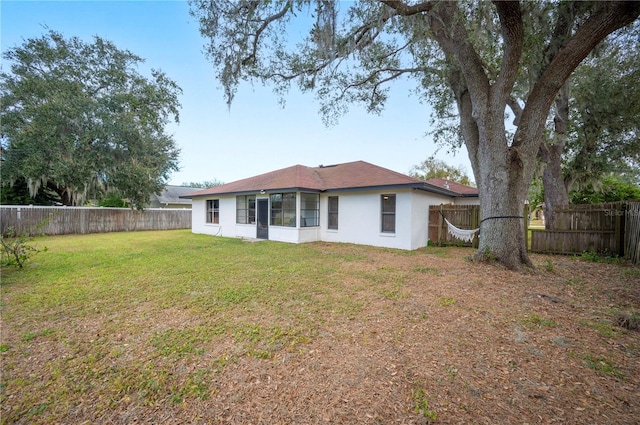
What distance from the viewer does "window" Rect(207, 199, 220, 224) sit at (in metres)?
14.9

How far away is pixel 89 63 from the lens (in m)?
14.9

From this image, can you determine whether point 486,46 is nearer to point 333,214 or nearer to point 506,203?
point 506,203

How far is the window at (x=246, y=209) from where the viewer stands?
13.0 metres

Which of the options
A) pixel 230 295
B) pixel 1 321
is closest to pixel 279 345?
pixel 230 295

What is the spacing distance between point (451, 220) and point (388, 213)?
96.8 inches

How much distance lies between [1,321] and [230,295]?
288 cm

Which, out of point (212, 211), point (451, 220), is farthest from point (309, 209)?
point (212, 211)

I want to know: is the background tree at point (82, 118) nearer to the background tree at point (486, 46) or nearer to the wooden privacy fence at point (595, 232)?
the background tree at point (486, 46)

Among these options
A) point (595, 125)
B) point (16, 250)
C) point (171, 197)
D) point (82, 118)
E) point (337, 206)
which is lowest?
point (16, 250)

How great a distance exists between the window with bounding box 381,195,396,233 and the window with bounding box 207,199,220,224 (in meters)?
9.51

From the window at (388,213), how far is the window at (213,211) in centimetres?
951

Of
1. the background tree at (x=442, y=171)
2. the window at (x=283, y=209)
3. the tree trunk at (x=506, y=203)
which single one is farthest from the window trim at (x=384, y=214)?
the background tree at (x=442, y=171)

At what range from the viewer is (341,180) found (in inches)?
467

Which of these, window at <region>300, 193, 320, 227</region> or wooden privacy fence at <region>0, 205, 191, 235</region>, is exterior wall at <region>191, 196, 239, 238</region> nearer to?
wooden privacy fence at <region>0, 205, 191, 235</region>
